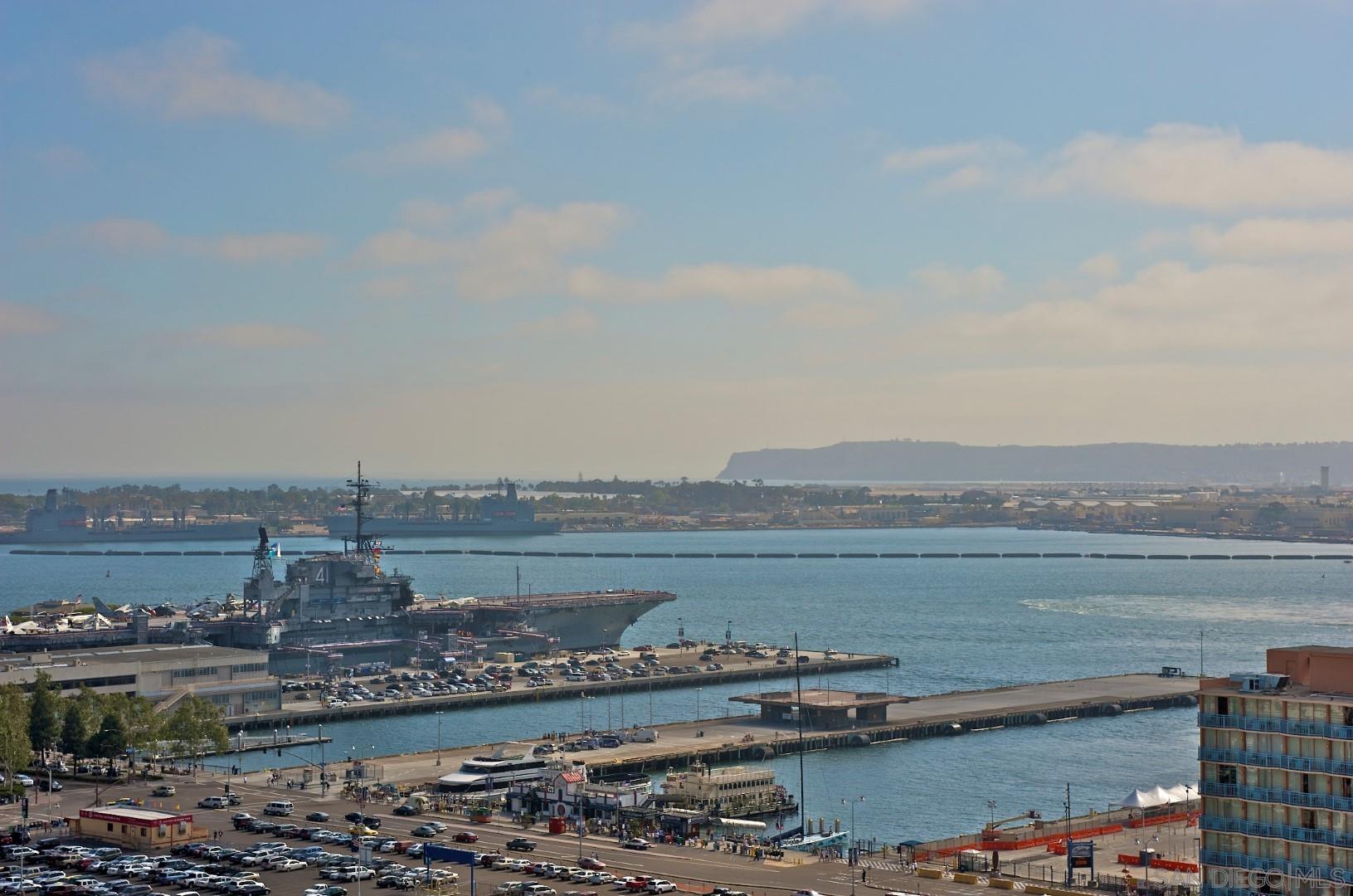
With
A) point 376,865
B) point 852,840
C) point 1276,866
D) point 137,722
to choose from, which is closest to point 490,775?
point 852,840

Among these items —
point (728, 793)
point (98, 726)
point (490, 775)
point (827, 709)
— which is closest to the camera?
point (728, 793)

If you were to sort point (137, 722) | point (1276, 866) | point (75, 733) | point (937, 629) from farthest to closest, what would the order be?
point (937, 629) < point (137, 722) < point (75, 733) < point (1276, 866)

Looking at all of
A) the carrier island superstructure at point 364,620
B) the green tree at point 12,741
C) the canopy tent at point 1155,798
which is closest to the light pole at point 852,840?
the canopy tent at point 1155,798

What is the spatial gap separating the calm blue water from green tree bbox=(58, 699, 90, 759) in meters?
7.38

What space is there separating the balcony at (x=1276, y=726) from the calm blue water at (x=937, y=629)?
17.2 m

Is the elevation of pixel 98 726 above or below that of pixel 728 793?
above

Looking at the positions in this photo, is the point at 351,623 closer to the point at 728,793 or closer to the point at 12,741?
the point at 12,741

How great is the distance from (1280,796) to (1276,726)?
1.20 m

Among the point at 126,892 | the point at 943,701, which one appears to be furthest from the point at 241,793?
the point at 943,701

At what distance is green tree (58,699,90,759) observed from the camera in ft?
163

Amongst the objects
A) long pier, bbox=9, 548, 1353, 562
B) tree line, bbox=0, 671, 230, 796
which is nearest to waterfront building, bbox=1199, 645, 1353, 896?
tree line, bbox=0, 671, 230, 796

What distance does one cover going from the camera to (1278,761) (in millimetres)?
29078

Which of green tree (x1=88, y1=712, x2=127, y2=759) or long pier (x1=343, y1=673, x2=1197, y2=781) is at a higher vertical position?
green tree (x1=88, y1=712, x2=127, y2=759)

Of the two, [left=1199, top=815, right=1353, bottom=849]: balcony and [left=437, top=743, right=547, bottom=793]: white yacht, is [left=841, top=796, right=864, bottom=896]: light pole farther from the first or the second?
[left=437, top=743, right=547, bottom=793]: white yacht
